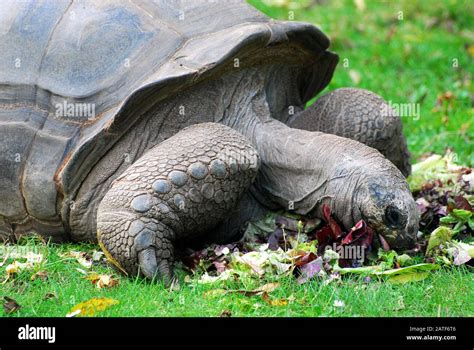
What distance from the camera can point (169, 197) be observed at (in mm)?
4555

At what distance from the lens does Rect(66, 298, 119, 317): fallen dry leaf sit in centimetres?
402

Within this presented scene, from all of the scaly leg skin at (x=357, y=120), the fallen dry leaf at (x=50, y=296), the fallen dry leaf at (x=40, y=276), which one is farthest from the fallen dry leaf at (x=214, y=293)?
the scaly leg skin at (x=357, y=120)

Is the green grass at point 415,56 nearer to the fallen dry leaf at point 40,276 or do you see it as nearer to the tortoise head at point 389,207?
the tortoise head at point 389,207

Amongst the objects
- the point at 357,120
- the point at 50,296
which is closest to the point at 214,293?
the point at 50,296

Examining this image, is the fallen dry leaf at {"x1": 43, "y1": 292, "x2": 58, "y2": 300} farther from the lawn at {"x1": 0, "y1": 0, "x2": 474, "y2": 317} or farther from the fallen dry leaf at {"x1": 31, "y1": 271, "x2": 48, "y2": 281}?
the fallen dry leaf at {"x1": 31, "y1": 271, "x2": 48, "y2": 281}

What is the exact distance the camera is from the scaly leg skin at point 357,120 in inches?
219

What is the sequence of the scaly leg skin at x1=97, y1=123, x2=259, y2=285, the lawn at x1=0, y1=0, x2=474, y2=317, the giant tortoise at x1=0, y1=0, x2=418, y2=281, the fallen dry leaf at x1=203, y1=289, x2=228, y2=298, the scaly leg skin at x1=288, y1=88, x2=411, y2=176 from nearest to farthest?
the lawn at x1=0, y1=0, x2=474, y2=317 < the fallen dry leaf at x1=203, y1=289, x2=228, y2=298 < the scaly leg skin at x1=97, y1=123, x2=259, y2=285 < the giant tortoise at x1=0, y1=0, x2=418, y2=281 < the scaly leg skin at x1=288, y1=88, x2=411, y2=176

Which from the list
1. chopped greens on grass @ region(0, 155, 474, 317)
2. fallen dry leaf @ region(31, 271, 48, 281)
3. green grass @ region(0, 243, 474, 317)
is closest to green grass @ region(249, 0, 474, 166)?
chopped greens on grass @ region(0, 155, 474, 317)

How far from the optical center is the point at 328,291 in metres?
4.29

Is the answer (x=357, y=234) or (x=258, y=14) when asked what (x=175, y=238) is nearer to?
(x=357, y=234)

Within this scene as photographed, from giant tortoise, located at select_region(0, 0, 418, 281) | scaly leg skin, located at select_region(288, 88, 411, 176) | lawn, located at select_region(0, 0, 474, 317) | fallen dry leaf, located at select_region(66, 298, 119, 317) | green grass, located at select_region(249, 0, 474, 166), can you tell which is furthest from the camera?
green grass, located at select_region(249, 0, 474, 166)

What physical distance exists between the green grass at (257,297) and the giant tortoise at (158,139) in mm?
226

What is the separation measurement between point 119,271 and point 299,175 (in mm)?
1131

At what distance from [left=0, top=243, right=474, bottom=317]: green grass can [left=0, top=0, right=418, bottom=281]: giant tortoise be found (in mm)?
226
